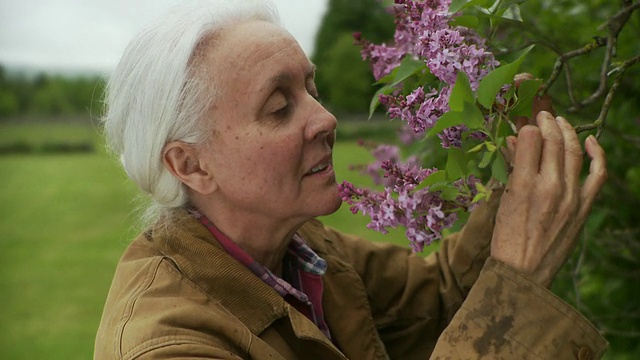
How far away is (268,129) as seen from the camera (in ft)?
6.13

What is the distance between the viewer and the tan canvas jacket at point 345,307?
4.96 ft

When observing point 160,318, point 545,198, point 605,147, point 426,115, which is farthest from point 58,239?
point 545,198

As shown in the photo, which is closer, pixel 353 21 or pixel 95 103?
pixel 95 103

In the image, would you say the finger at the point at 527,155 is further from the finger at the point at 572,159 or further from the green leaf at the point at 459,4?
the green leaf at the point at 459,4

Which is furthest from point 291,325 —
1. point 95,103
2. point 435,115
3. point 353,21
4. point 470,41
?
point 353,21

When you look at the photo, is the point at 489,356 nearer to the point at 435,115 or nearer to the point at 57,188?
the point at 435,115

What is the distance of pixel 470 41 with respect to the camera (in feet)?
5.03

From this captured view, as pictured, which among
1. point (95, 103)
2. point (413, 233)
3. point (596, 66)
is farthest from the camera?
point (596, 66)

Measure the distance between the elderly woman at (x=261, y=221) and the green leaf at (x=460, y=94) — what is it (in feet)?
0.52

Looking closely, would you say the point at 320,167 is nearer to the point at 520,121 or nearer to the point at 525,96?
the point at 520,121

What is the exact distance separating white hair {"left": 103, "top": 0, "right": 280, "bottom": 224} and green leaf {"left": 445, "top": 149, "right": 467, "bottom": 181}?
27.5 inches

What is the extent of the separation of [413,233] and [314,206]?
346 mm

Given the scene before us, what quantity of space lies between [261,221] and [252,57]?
43cm

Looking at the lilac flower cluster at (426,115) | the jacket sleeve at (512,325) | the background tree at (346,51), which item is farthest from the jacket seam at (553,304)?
the background tree at (346,51)
